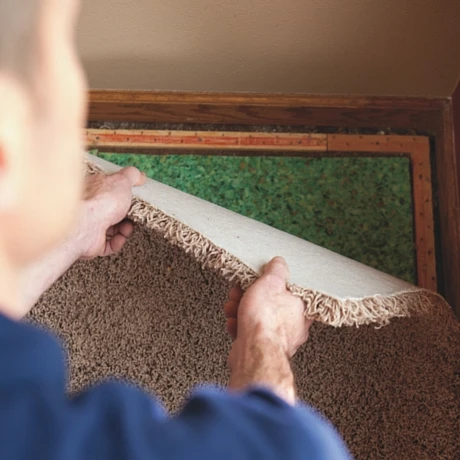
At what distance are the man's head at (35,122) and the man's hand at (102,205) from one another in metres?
0.53

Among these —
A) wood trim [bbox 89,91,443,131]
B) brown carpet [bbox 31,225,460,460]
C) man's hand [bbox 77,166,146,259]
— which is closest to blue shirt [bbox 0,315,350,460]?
man's hand [bbox 77,166,146,259]

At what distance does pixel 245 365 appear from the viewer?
2.49ft

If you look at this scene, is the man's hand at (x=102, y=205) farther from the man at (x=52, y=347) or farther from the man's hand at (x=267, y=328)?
the man at (x=52, y=347)

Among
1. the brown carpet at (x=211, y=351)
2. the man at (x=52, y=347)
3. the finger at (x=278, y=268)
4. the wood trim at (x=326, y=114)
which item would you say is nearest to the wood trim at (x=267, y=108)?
the wood trim at (x=326, y=114)

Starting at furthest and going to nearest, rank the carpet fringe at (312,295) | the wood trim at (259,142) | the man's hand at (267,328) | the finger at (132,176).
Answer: the wood trim at (259,142) → the finger at (132,176) → the carpet fringe at (312,295) → the man's hand at (267,328)

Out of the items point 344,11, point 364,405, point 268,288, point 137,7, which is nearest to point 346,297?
point 268,288

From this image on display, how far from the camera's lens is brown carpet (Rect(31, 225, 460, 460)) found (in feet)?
3.39

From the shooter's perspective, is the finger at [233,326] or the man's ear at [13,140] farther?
the finger at [233,326]

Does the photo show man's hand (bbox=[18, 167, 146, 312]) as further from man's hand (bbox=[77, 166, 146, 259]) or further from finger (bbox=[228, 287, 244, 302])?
finger (bbox=[228, 287, 244, 302])

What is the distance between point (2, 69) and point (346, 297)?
2.04 feet

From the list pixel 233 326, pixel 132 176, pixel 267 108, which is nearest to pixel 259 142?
pixel 267 108

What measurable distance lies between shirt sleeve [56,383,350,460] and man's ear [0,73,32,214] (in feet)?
0.45

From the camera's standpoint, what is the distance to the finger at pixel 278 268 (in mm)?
858

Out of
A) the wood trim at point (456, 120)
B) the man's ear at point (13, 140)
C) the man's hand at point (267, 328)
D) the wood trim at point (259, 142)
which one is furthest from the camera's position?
the wood trim at point (259, 142)
